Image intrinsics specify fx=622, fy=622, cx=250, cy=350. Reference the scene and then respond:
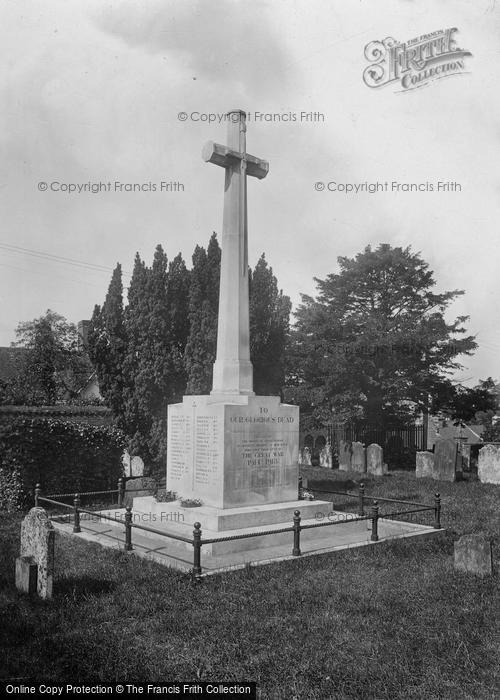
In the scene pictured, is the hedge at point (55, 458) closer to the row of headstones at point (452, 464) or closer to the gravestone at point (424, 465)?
the row of headstones at point (452, 464)

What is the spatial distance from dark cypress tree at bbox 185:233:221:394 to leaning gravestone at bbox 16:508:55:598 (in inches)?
385

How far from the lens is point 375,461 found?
78.5ft

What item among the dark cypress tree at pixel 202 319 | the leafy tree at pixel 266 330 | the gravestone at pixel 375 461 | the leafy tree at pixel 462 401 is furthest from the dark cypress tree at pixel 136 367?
the leafy tree at pixel 462 401

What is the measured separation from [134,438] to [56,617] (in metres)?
12.2

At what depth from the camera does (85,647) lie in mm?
5867

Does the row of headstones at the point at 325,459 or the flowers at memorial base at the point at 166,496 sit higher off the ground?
the flowers at memorial base at the point at 166,496

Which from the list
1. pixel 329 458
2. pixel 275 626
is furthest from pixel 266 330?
pixel 275 626

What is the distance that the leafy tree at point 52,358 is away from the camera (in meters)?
38.3

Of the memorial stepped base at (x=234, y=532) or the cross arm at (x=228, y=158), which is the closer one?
the memorial stepped base at (x=234, y=532)

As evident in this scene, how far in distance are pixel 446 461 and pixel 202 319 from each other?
985 centimetres

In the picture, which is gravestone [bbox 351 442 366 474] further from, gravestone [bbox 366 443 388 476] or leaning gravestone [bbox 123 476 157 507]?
leaning gravestone [bbox 123 476 157 507]

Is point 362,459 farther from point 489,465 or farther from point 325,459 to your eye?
point 489,465

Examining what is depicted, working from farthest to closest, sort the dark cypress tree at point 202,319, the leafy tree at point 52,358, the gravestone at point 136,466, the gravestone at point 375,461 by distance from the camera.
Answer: the leafy tree at point 52,358 → the gravestone at point 375,461 → the gravestone at point 136,466 → the dark cypress tree at point 202,319

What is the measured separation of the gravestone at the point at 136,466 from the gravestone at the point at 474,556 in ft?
36.3
